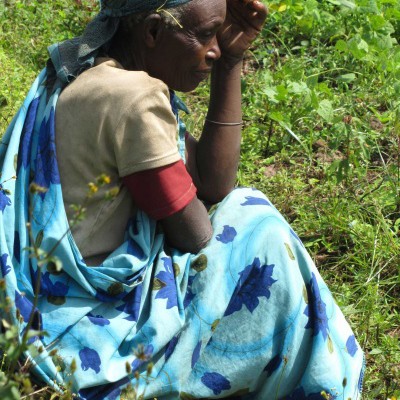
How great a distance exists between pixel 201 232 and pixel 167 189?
266mm

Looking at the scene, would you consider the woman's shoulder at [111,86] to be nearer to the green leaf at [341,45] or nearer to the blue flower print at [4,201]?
the blue flower print at [4,201]

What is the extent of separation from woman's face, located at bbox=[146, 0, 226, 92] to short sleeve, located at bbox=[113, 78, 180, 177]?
234mm

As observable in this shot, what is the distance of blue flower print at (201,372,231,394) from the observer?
8.95ft

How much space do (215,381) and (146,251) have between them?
1.58ft

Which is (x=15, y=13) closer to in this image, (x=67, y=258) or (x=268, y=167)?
(x=268, y=167)

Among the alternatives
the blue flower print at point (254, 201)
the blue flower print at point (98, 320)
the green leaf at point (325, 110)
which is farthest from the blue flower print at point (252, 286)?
the green leaf at point (325, 110)

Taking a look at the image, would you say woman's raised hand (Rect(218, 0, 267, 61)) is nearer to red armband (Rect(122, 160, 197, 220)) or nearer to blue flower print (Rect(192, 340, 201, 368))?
red armband (Rect(122, 160, 197, 220))

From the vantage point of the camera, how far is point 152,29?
2639 mm

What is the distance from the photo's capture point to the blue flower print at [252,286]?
8.88 feet

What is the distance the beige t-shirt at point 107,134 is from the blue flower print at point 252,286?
448 mm

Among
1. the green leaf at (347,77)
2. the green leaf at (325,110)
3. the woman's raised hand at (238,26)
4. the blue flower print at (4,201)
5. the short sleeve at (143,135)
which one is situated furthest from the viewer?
the green leaf at (347,77)

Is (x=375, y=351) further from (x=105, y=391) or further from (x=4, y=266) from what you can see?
(x=4, y=266)

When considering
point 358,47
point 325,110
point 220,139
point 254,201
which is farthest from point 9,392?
point 358,47

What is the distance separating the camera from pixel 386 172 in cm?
394
